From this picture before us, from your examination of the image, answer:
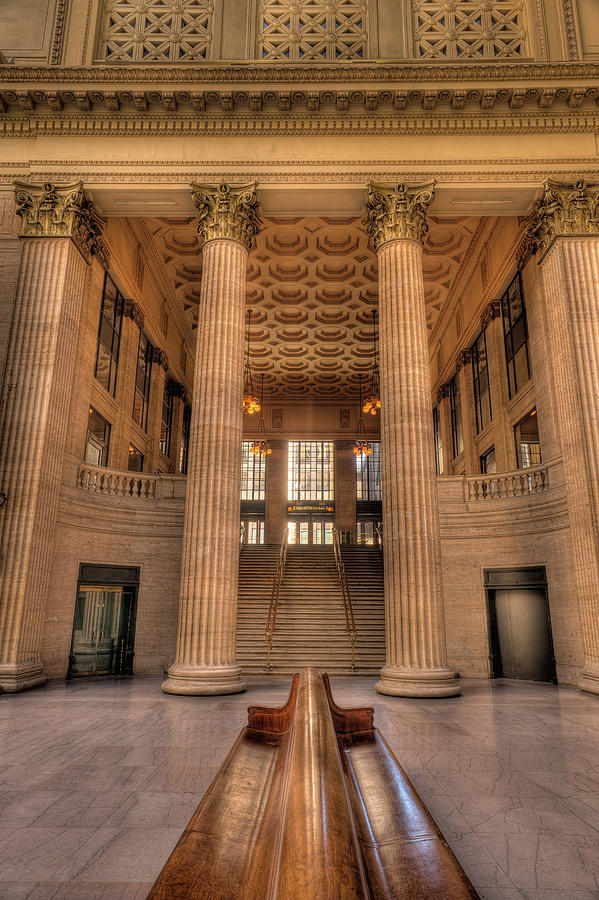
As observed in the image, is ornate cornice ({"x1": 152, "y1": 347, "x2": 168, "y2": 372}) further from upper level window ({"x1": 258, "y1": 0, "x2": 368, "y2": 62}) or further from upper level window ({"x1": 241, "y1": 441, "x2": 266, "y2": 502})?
upper level window ({"x1": 258, "y1": 0, "x2": 368, "y2": 62})

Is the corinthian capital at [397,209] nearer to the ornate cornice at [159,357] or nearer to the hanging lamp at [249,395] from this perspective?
the hanging lamp at [249,395]

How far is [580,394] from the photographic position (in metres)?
10.6

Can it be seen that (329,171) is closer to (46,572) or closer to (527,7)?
(527,7)

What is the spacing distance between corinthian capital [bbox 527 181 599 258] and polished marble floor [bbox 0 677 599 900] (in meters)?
8.83

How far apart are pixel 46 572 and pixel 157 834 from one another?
8220 mm

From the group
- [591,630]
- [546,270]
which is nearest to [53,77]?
[546,270]

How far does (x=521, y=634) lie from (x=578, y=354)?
19.5 feet

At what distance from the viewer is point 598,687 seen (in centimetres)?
921

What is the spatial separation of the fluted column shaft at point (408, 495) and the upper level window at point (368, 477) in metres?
17.1

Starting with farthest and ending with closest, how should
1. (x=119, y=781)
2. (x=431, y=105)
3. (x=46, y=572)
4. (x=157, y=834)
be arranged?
(x=431, y=105), (x=46, y=572), (x=119, y=781), (x=157, y=834)

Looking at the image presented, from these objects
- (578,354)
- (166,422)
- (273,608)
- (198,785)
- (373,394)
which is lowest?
(198,785)

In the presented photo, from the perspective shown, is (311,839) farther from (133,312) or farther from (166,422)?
(166,422)

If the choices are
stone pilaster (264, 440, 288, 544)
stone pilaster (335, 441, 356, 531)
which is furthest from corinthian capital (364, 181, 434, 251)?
stone pilaster (264, 440, 288, 544)

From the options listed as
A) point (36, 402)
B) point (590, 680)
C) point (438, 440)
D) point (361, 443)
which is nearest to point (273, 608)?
point (590, 680)
